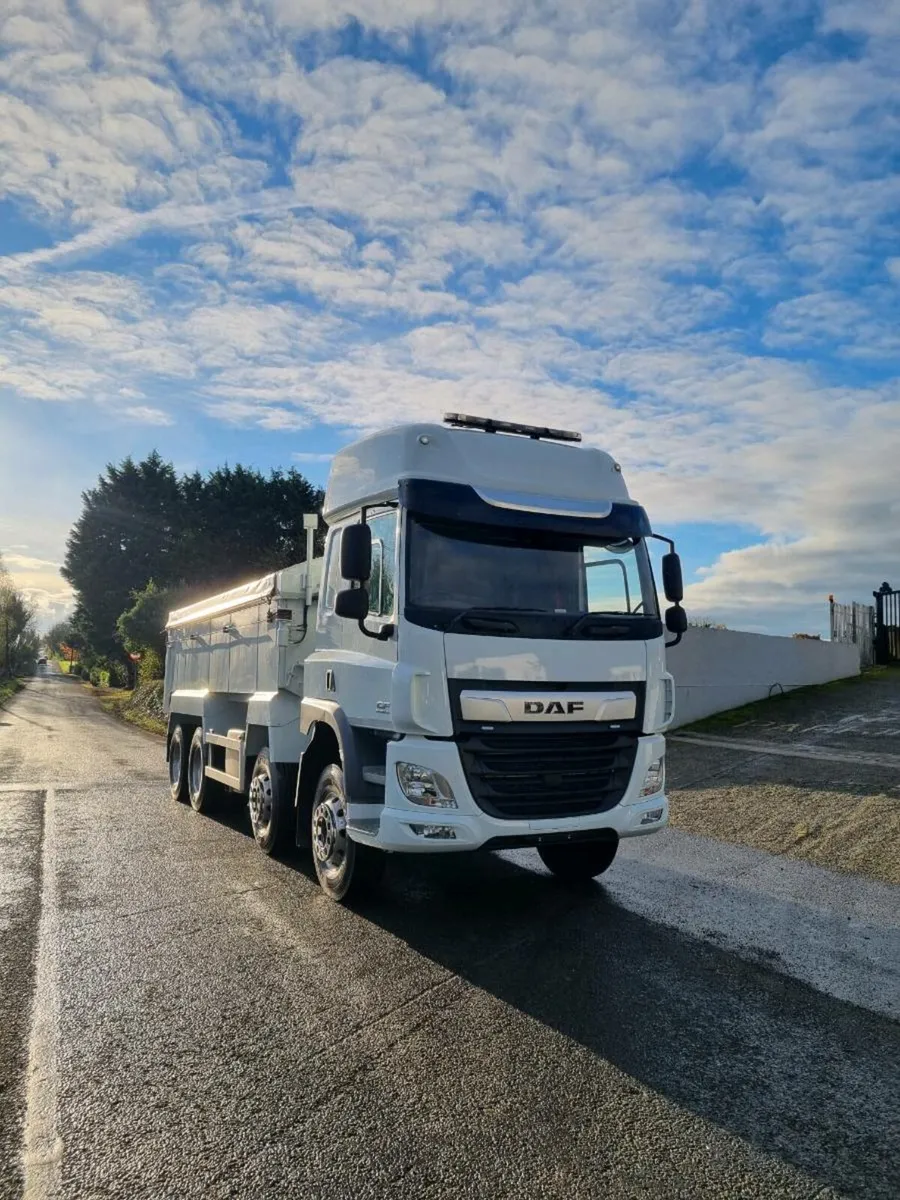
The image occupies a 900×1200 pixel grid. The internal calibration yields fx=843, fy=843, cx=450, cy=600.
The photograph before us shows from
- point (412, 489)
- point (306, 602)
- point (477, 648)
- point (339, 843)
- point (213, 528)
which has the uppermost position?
point (213, 528)

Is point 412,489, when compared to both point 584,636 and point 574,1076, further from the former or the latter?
point 574,1076

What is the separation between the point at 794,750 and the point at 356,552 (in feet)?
29.7

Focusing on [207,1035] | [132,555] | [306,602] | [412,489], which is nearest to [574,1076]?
[207,1035]

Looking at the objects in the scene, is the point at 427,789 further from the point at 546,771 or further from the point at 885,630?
the point at 885,630

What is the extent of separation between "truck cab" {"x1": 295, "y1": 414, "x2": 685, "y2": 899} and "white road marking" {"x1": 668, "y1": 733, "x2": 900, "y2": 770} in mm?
6272

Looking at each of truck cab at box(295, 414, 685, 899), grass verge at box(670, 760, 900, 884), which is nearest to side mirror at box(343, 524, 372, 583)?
truck cab at box(295, 414, 685, 899)

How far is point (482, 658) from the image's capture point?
17.6ft

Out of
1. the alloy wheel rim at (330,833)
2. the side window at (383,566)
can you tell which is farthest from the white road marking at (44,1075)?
the side window at (383,566)

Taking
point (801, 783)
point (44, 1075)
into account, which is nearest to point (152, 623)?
point (801, 783)

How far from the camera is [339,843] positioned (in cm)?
609

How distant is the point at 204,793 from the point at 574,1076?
24.4ft

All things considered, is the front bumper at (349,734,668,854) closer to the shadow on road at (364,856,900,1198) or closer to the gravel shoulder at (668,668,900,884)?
the shadow on road at (364,856,900,1198)

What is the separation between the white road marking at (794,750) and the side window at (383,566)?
314 inches

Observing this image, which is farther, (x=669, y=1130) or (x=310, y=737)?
(x=310, y=737)
